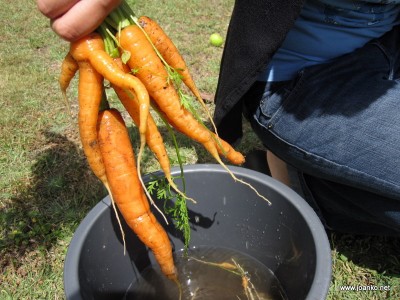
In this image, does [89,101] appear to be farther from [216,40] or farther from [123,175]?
[216,40]

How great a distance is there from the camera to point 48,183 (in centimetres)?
179

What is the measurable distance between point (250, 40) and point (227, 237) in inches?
26.8

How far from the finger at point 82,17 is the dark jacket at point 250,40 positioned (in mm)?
452

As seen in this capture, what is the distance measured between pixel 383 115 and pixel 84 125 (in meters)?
0.84

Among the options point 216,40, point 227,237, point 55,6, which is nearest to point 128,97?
point 55,6

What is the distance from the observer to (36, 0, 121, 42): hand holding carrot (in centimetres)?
82

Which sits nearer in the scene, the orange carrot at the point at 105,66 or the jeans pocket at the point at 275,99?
the orange carrot at the point at 105,66

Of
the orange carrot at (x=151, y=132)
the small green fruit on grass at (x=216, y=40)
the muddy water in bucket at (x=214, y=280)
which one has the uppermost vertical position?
the orange carrot at (x=151, y=132)

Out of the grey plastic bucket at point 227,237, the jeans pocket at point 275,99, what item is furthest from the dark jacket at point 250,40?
the grey plastic bucket at point 227,237

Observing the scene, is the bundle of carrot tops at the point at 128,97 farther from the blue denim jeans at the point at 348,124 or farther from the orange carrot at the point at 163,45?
the blue denim jeans at the point at 348,124

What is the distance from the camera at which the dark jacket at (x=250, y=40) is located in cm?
112

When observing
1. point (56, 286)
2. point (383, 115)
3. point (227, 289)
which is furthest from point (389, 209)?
point (56, 286)

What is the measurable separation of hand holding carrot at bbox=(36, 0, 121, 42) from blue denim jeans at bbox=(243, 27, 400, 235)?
0.65 metres

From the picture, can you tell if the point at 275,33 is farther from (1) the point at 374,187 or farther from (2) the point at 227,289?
(2) the point at 227,289
